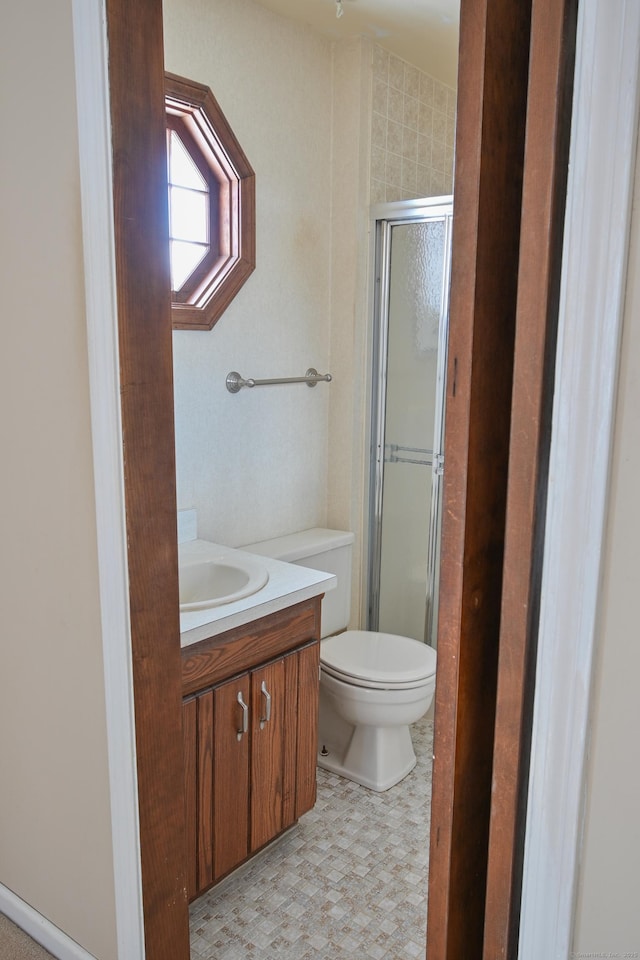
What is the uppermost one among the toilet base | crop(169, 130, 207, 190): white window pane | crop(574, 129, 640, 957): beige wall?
crop(169, 130, 207, 190): white window pane

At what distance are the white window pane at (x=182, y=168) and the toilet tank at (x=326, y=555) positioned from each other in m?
1.19

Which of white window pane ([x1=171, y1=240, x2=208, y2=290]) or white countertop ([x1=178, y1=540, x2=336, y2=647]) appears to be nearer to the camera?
Answer: white countertop ([x1=178, y1=540, x2=336, y2=647])

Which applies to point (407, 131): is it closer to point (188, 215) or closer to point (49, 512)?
point (188, 215)

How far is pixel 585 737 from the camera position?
74cm

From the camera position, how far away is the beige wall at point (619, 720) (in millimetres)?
679

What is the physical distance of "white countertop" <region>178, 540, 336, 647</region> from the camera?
1625 millimetres

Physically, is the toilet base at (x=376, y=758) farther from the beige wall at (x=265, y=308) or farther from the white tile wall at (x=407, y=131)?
the white tile wall at (x=407, y=131)

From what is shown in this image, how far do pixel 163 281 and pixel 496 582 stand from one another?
2.62ft

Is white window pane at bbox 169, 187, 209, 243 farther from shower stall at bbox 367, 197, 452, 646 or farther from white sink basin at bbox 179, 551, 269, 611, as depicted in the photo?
white sink basin at bbox 179, 551, 269, 611

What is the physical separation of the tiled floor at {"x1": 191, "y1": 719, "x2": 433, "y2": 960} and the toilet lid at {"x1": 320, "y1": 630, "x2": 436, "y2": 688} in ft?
1.26

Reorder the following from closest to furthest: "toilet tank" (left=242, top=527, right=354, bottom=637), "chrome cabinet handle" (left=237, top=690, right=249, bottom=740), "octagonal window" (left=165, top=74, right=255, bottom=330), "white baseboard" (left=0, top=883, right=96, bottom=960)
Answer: "white baseboard" (left=0, top=883, right=96, bottom=960), "chrome cabinet handle" (left=237, top=690, right=249, bottom=740), "octagonal window" (left=165, top=74, right=255, bottom=330), "toilet tank" (left=242, top=527, right=354, bottom=637)

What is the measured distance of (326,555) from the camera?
8.64 feet

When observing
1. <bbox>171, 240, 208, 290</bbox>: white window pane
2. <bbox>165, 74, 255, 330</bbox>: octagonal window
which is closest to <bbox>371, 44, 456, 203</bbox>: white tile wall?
<bbox>165, 74, 255, 330</bbox>: octagonal window

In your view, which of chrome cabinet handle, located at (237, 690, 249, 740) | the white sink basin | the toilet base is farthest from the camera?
the toilet base
